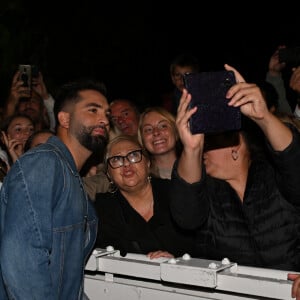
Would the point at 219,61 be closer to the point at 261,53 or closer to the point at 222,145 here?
the point at 261,53

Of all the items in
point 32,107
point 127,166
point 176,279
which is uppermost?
point 32,107

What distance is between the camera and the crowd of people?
105 inches

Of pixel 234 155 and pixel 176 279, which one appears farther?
pixel 234 155

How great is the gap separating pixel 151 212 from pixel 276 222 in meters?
1.06

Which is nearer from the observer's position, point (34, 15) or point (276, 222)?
point (276, 222)

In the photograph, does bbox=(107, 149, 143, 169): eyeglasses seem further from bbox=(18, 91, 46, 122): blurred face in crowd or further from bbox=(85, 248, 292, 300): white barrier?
bbox=(18, 91, 46, 122): blurred face in crowd

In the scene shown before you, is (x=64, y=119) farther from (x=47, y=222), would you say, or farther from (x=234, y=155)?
(x=234, y=155)

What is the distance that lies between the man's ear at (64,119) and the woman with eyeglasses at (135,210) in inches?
30.0

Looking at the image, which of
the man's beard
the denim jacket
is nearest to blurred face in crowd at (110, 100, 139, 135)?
the man's beard

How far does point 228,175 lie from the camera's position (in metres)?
3.29

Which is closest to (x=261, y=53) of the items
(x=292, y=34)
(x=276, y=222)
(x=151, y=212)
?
(x=292, y=34)

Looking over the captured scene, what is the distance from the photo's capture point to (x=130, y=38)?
474 inches

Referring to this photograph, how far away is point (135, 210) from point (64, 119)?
0.88m

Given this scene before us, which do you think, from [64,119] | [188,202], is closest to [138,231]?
[188,202]
